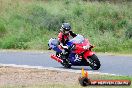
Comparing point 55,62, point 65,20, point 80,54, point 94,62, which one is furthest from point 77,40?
point 65,20

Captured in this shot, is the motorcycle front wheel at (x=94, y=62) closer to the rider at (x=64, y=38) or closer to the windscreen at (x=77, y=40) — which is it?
the windscreen at (x=77, y=40)

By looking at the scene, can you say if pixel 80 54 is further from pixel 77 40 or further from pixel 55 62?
pixel 55 62

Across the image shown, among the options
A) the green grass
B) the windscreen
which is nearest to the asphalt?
the windscreen

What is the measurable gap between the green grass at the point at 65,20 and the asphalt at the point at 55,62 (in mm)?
3912

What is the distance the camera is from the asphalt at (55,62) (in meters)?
18.8

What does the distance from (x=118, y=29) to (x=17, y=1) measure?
1426cm

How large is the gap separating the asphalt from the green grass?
3.91 meters

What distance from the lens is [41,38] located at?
104 ft

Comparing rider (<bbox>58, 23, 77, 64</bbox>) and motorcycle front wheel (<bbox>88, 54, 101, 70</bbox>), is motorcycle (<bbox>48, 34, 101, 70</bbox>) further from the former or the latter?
rider (<bbox>58, 23, 77, 64</bbox>)

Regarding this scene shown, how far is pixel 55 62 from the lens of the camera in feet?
71.8

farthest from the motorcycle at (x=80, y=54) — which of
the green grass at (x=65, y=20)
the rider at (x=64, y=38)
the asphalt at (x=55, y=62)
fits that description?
the green grass at (x=65, y=20)

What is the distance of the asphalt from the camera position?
61.5ft

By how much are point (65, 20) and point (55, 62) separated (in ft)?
45.9

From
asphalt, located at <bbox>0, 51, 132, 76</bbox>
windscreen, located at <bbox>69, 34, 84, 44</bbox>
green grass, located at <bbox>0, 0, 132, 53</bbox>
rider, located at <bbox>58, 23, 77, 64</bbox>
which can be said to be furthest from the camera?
green grass, located at <bbox>0, 0, 132, 53</bbox>
